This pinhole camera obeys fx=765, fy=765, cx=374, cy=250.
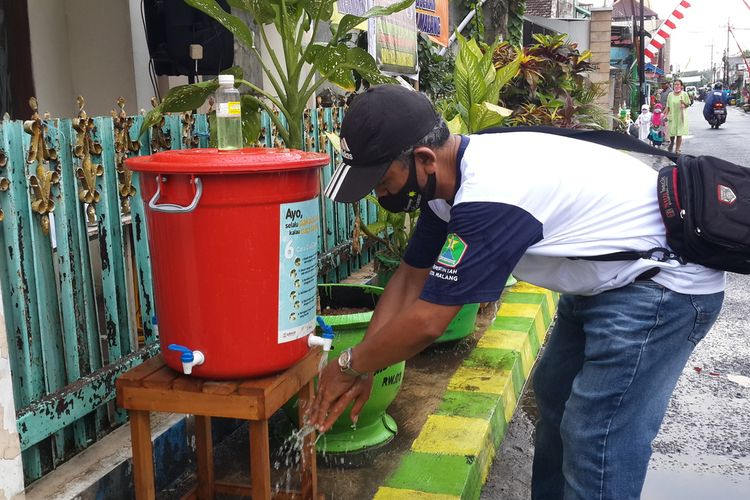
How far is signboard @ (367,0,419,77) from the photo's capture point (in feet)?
18.5

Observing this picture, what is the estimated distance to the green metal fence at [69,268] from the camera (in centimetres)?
245

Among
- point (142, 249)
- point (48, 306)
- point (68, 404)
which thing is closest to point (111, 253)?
point (142, 249)

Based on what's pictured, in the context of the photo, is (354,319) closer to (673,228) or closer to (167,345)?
(167,345)

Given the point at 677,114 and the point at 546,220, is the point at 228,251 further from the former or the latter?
the point at 677,114

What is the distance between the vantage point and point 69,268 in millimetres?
2686

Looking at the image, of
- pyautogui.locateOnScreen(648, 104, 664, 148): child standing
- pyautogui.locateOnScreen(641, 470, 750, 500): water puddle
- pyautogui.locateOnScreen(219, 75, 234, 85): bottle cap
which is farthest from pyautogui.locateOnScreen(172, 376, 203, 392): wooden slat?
pyautogui.locateOnScreen(648, 104, 664, 148): child standing

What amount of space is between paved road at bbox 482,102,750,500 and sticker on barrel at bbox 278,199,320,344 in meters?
1.44

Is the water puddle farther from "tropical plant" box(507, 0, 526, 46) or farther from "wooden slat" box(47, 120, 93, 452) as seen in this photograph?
"tropical plant" box(507, 0, 526, 46)

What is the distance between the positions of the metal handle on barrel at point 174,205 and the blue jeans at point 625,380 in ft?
4.01

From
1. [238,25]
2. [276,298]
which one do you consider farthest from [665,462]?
[238,25]

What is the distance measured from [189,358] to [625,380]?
1268 mm

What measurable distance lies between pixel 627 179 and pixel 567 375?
0.75 metres

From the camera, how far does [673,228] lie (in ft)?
7.09

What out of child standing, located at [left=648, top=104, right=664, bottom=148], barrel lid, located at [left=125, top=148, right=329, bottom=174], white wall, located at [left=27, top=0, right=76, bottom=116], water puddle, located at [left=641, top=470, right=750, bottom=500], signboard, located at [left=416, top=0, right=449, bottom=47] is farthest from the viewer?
child standing, located at [left=648, top=104, right=664, bottom=148]
